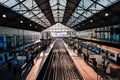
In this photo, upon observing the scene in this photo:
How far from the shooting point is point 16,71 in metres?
16.9

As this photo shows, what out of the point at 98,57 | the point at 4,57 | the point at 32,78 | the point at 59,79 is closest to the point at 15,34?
the point at 4,57

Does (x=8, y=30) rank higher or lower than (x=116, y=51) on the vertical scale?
higher

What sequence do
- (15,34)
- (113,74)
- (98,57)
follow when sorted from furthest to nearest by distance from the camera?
(15,34)
(113,74)
(98,57)

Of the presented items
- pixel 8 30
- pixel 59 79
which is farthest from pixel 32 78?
pixel 8 30

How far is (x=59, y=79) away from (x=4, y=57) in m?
8.13

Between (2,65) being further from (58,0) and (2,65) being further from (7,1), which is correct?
(58,0)

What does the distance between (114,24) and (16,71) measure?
1692 cm

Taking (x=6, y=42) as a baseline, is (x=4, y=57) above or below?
below

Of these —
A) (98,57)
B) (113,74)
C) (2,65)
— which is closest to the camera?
(98,57)

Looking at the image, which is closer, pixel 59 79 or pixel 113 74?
pixel 113 74

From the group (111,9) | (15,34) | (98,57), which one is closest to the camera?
(98,57)

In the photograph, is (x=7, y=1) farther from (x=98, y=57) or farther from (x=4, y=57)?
(x=98, y=57)

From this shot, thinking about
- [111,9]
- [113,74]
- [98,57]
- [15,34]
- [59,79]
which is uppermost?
[111,9]

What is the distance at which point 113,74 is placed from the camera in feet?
58.5
